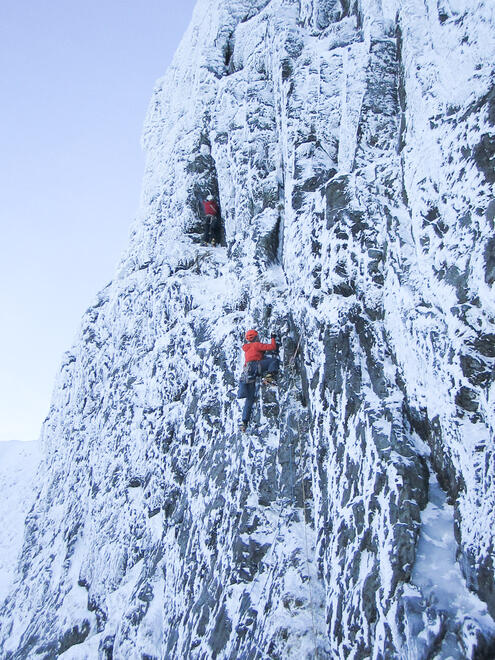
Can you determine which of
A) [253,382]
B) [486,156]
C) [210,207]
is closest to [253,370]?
[253,382]

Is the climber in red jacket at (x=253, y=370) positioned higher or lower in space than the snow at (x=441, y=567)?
higher

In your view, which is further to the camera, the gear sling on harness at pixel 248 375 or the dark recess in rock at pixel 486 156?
the gear sling on harness at pixel 248 375

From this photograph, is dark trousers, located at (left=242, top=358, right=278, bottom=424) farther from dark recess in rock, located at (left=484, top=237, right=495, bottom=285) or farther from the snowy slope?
the snowy slope

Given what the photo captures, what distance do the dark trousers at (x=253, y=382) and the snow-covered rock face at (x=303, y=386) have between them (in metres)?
0.27

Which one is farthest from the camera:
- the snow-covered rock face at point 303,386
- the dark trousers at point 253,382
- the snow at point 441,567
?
the dark trousers at point 253,382

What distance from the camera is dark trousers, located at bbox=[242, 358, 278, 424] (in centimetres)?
973

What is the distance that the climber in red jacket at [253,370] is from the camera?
32.0 feet

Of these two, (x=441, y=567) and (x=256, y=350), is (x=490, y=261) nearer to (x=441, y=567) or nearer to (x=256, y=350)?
(x=441, y=567)

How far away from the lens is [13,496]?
2275 cm

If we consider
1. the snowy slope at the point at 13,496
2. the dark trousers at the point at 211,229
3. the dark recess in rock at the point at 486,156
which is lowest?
the snowy slope at the point at 13,496

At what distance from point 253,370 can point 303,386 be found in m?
1.11

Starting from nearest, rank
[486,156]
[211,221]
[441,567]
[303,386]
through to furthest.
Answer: [441,567] < [486,156] < [303,386] < [211,221]

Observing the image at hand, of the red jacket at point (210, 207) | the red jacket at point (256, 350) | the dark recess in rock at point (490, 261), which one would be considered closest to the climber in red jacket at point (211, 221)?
the red jacket at point (210, 207)

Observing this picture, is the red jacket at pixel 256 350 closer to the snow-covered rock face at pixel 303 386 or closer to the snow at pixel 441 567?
the snow-covered rock face at pixel 303 386
